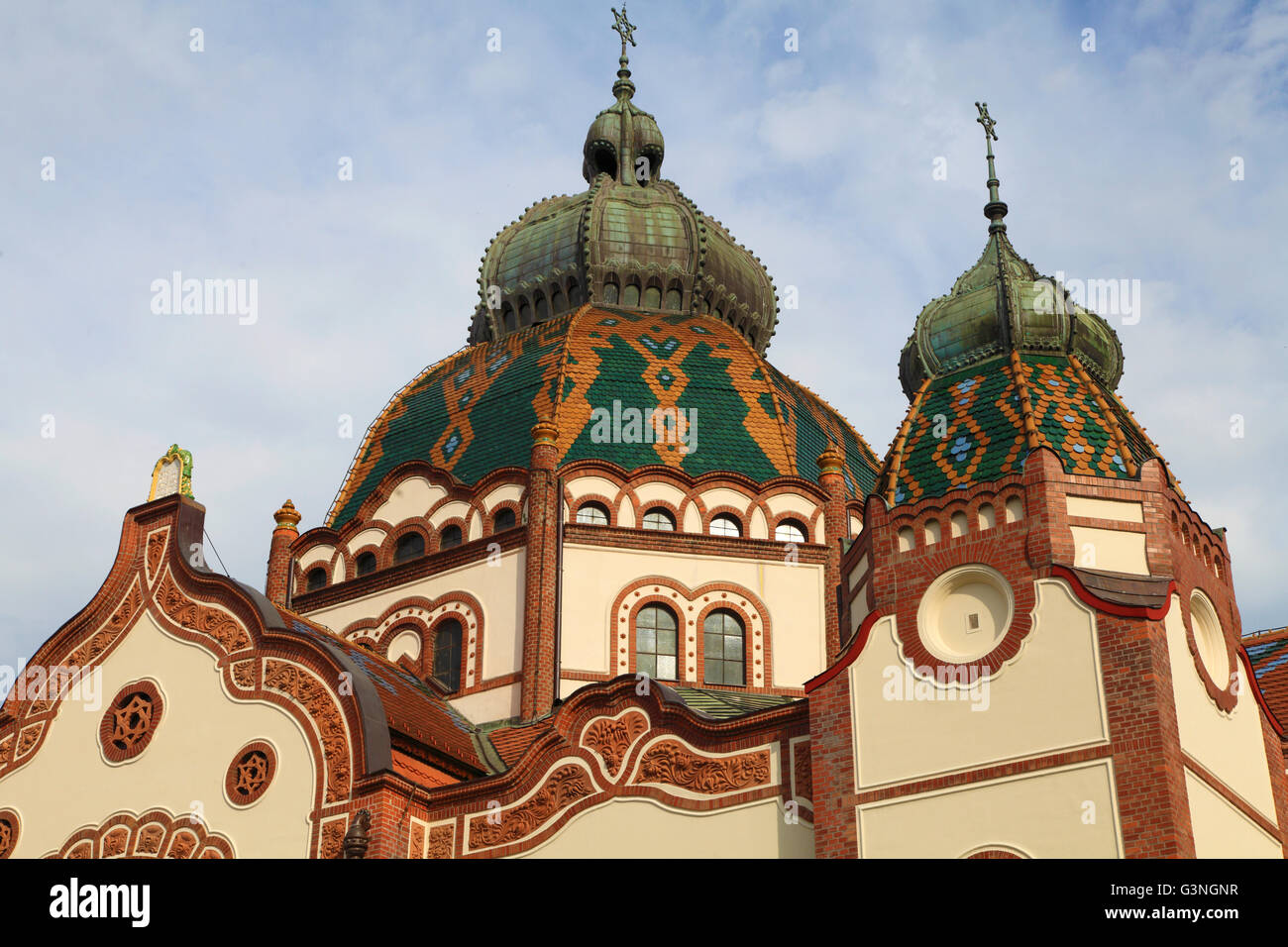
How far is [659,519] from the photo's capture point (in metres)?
29.5

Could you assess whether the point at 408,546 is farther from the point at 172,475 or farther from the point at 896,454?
the point at 896,454

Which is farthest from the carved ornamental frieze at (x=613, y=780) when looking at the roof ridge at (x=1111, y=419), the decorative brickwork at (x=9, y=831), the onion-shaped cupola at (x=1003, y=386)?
the decorative brickwork at (x=9, y=831)

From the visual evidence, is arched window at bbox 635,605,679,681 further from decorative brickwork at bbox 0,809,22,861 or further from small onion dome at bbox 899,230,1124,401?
decorative brickwork at bbox 0,809,22,861

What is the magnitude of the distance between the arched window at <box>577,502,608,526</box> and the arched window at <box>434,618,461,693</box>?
2.79m

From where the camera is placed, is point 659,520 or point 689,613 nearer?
point 689,613

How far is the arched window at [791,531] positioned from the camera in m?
29.5

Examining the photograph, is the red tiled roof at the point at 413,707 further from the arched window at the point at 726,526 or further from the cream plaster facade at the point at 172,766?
the arched window at the point at 726,526

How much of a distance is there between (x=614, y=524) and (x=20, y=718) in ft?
32.7

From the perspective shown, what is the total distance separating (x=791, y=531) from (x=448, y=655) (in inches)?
248

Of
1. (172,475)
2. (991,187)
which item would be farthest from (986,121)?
(172,475)

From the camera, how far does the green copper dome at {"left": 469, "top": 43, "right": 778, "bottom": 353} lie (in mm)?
34875

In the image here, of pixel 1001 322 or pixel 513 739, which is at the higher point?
pixel 1001 322

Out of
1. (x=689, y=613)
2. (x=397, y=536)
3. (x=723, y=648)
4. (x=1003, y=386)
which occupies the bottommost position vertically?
(x=723, y=648)
